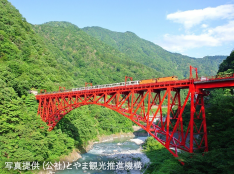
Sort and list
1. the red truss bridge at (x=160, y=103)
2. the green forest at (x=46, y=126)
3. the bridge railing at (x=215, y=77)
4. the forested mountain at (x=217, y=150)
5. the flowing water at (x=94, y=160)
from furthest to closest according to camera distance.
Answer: the flowing water at (x=94, y=160) < the green forest at (x=46, y=126) < the red truss bridge at (x=160, y=103) < the bridge railing at (x=215, y=77) < the forested mountain at (x=217, y=150)

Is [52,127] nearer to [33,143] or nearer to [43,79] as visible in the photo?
[33,143]

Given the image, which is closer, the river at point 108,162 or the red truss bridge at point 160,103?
the red truss bridge at point 160,103

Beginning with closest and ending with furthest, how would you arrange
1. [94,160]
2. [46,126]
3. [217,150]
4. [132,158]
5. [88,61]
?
[217,150] < [46,126] < [94,160] < [132,158] < [88,61]

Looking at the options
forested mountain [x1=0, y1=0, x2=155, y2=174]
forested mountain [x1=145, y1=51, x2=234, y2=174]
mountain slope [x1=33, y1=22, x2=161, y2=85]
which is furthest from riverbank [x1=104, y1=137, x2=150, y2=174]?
mountain slope [x1=33, y1=22, x2=161, y2=85]

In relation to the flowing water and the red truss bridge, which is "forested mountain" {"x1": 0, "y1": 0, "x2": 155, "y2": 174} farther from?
the red truss bridge

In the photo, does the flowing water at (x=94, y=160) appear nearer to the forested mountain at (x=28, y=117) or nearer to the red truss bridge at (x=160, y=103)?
the forested mountain at (x=28, y=117)

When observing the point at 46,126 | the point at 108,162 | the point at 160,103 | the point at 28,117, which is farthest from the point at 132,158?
the point at 160,103

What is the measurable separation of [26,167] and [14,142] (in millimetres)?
4327

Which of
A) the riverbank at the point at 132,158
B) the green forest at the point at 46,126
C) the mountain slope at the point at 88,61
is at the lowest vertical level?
the riverbank at the point at 132,158

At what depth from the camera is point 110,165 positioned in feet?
120

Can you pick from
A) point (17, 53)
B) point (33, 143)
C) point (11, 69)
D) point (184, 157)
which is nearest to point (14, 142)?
point (33, 143)

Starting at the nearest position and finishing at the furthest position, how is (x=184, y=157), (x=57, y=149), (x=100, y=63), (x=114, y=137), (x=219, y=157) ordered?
(x=219, y=157) → (x=184, y=157) → (x=57, y=149) → (x=114, y=137) → (x=100, y=63)

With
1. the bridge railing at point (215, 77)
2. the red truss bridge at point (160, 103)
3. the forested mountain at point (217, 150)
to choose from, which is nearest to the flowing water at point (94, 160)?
the red truss bridge at point (160, 103)

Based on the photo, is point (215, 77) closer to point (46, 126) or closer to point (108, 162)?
point (108, 162)
